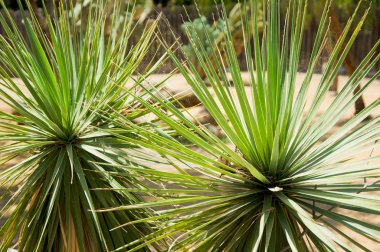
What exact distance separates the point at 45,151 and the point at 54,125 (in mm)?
191

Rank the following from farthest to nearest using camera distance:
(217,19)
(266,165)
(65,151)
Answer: (217,19), (65,151), (266,165)

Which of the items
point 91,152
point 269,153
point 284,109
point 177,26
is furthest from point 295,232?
point 177,26

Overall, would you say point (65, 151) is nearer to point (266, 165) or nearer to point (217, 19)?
point (266, 165)

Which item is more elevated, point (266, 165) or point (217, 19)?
point (217, 19)

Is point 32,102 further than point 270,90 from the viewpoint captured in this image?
Yes

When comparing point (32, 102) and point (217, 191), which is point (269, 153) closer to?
point (217, 191)

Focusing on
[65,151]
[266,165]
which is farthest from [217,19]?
[266,165]

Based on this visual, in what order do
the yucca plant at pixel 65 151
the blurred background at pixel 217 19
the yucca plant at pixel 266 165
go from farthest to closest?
the blurred background at pixel 217 19 < the yucca plant at pixel 65 151 < the yucca plant at pixel 266 165

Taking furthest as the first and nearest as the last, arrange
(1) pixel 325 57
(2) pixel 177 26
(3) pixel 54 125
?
(2) pixel 177 26, (1) pixel 325 57, (3) pixel 54 125

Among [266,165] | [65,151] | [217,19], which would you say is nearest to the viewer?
[266,165]

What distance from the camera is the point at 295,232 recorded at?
2.27 m

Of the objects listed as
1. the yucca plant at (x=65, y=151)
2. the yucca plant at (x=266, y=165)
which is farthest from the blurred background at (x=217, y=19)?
the yucca plant at (x=266, y=165)

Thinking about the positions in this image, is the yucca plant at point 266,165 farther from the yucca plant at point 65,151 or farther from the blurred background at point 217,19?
the blurred background at point 217,19

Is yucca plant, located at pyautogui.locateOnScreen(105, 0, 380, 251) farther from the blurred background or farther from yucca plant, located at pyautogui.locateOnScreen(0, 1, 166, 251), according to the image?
the blurred background
